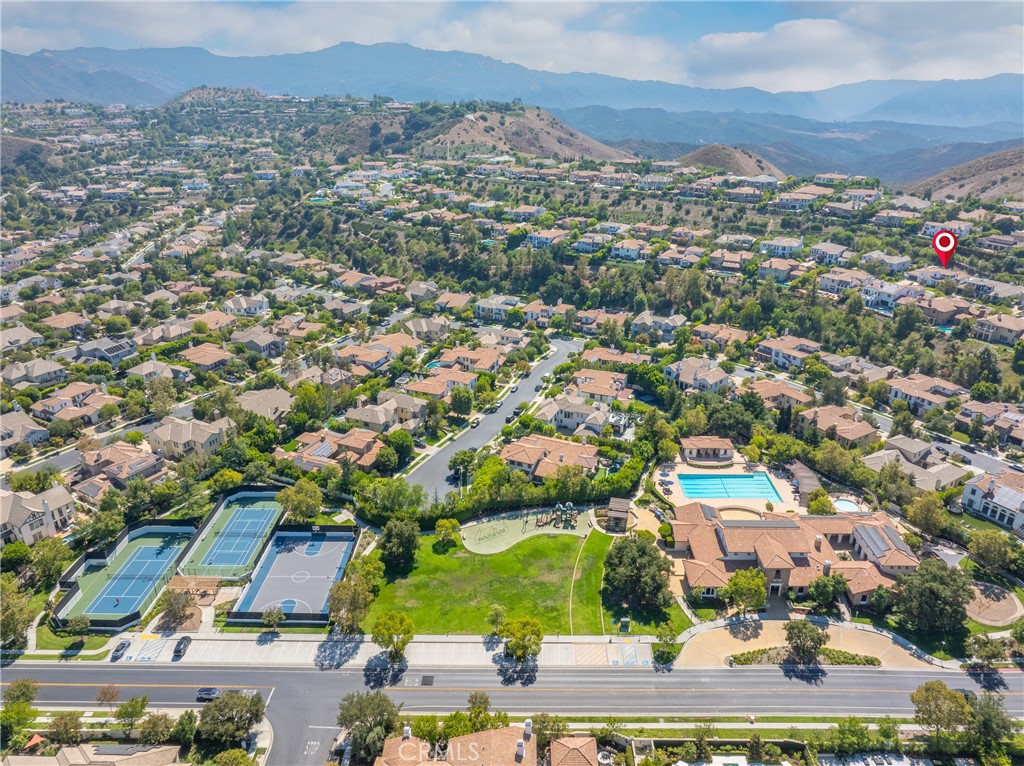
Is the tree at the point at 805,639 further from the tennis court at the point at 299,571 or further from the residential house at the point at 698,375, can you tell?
the residential house at the point at 698,375

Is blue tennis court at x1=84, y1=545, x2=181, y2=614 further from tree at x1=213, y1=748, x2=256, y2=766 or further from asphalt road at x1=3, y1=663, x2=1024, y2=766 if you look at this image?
tree at x1=213, y1=748, x2=256, y2=766

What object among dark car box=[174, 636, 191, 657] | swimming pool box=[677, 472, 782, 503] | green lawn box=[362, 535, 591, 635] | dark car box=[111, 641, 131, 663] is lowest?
dark car box=[111, 641, 131, 663]

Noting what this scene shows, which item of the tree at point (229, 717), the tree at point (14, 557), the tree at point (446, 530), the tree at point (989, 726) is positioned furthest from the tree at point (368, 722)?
the tree at point (989, 726)

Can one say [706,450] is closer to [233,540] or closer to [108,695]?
[233,540]

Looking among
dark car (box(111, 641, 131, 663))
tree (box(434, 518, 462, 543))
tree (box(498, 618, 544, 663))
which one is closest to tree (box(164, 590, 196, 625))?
dark car (box(111, 641, 131, 663))

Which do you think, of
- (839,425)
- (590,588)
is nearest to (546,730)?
(590,588)

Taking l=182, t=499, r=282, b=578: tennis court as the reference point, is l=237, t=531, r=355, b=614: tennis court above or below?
above
